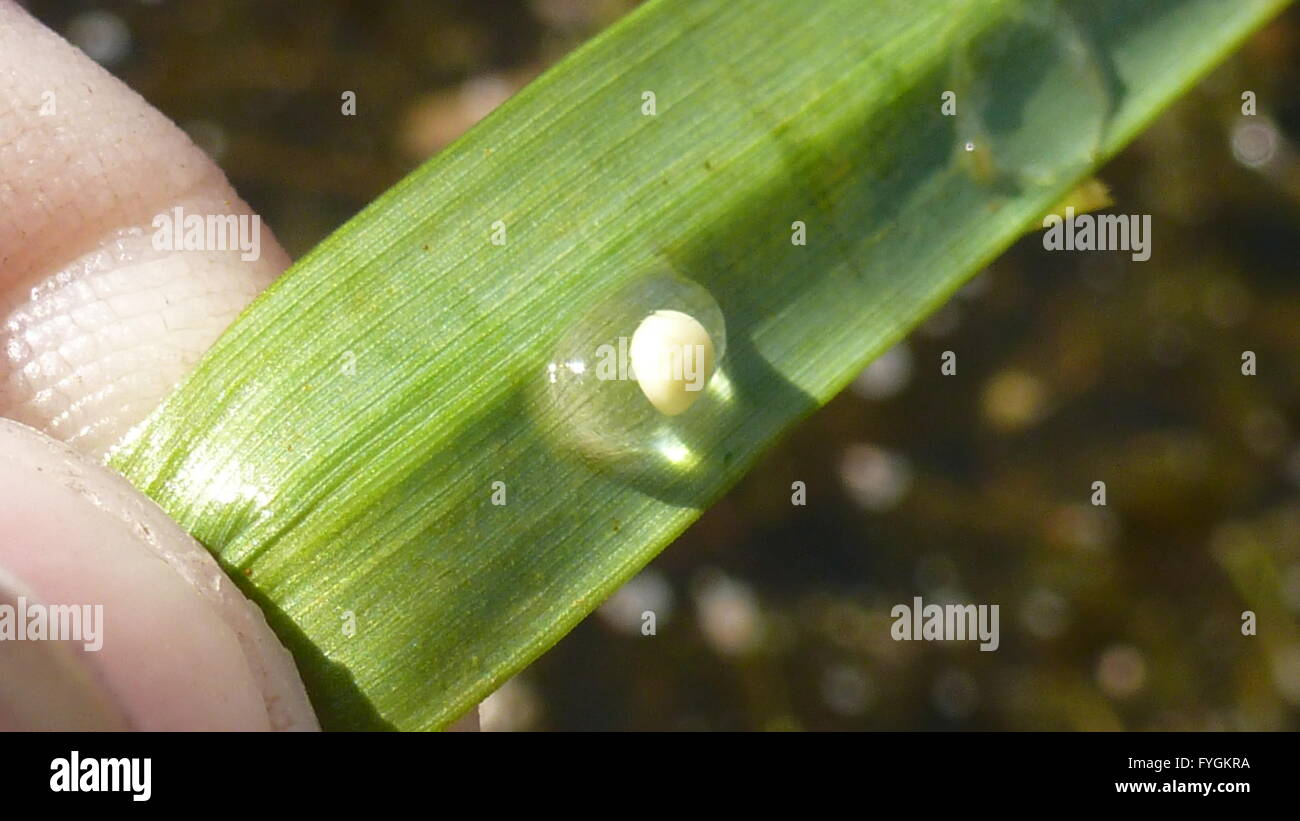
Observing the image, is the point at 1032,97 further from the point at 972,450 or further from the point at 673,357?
the point at 972,450

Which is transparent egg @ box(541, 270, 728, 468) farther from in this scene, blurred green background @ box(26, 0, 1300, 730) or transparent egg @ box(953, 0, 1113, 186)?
blurred green background @ box(26, 0, 1300, 730)

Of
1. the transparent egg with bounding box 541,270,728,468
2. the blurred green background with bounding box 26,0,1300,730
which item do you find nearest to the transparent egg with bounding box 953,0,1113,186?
the transparent egg with bounding box 541,270,728,468

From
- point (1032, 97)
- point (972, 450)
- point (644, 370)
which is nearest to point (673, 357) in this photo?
point (644, 370)

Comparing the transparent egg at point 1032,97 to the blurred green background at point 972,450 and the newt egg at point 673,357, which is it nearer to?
the newt egg at point 673,357

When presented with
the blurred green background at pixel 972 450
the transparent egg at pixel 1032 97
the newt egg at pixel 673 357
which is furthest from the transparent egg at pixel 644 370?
the blurred green background at pixel 972 450
